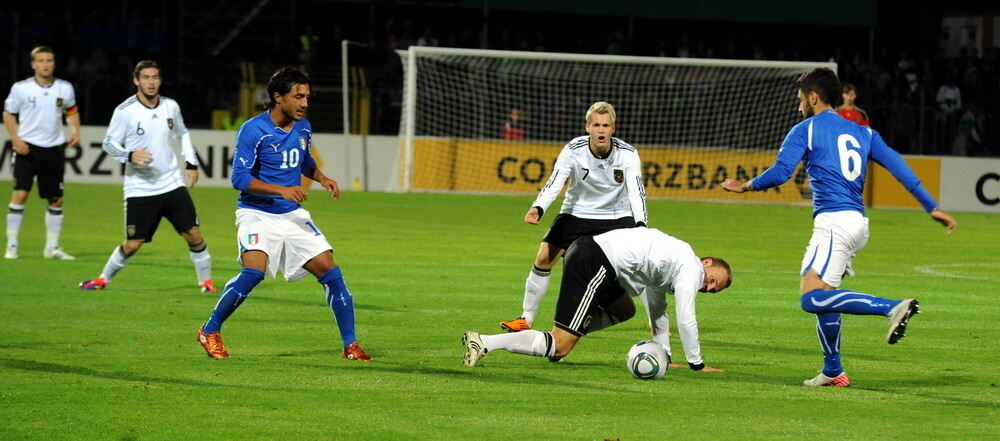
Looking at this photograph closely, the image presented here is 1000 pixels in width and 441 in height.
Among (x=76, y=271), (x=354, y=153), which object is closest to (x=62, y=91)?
(x=76, y=271)

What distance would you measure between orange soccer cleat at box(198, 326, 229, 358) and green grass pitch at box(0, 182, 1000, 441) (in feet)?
0.34

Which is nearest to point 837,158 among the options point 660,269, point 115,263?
point 660,269

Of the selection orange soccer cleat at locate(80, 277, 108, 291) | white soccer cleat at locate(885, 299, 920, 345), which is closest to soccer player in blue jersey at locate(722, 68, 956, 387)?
white soccer cleat at locate(885, 299, 920, 345)

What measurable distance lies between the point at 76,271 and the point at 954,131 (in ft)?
67.6

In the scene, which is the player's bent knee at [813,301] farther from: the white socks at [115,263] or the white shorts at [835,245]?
the white socks at [115,263]

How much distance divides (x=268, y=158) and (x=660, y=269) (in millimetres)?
2665

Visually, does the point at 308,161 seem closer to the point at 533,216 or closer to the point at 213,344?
the point at 213,344

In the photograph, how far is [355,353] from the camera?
9.04 m

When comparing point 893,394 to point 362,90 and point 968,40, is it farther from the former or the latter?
point 968,40

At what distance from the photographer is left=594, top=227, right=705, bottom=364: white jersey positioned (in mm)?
8172

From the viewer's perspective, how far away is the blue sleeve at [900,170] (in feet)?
26.3

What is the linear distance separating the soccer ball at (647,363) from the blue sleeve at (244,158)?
2687 millimetres

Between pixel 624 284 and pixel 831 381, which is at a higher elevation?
pixel 624 284

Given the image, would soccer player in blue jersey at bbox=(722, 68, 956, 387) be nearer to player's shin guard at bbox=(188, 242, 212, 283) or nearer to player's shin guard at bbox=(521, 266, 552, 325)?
player's shin guard at bbox=(521, 266, 552, 325)
